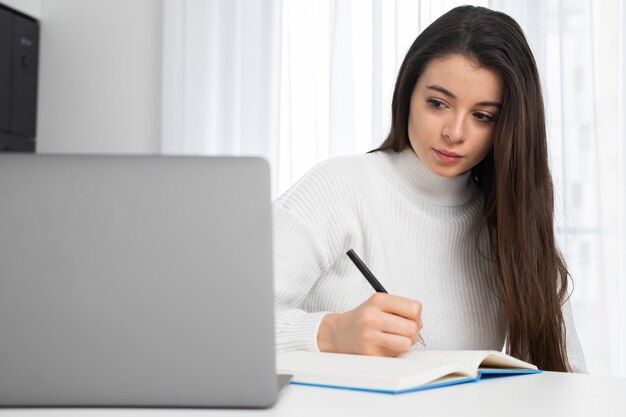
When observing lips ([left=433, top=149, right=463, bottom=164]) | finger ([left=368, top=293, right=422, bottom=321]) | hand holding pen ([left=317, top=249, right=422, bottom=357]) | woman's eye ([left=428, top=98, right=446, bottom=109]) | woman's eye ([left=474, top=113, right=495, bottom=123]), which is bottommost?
hand holding pen ([left=317, top=249, right=422, bottom=357])

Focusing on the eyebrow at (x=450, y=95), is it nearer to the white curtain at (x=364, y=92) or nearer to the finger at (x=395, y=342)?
the finger at (x=395, y=342)

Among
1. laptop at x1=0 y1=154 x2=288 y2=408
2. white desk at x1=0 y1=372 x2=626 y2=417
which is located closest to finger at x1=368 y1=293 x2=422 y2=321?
white desk at x1=0 y1=372 x2=626 y2=417

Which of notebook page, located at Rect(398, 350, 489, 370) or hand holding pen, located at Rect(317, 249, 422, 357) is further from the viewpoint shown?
hand holding pen, located at Rect(317, 249, 422, 357)

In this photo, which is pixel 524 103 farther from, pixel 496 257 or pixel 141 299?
pixel 141 299

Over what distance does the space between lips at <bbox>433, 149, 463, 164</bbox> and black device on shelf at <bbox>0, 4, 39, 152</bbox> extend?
191 cm

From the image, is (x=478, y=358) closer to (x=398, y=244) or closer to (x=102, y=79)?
(x=398, y=244)

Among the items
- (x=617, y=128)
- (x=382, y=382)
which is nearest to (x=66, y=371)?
(x=382, y=382)

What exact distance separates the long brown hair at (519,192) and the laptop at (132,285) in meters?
0.87

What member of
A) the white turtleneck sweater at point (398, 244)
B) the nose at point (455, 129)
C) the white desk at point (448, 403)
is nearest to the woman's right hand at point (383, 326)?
the white desk at point (448, 403)

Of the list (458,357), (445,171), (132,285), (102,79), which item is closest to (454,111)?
(445,171)

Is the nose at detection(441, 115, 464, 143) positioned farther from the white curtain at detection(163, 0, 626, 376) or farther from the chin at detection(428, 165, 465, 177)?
the white curtain at detection(163, 0, 626, 376)

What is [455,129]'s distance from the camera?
4.89ft

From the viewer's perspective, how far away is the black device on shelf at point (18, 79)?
2939mm

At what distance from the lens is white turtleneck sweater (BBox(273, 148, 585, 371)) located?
1514 millimetres
